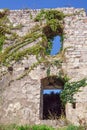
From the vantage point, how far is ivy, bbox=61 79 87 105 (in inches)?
524

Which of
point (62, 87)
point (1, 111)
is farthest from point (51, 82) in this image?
point (1, 111)

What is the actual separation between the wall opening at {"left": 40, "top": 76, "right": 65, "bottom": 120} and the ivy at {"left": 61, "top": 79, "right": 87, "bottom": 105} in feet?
1.42

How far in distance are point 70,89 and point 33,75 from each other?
1.54 m

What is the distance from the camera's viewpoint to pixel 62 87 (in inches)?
553

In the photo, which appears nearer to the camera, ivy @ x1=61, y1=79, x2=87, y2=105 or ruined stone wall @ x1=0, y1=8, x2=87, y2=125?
ruined stone wall @ x1=0, y1=8, x2=87, y2=125

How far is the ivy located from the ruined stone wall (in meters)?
0.19

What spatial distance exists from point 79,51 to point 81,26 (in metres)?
1.17

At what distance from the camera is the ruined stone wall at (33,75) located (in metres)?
13.0

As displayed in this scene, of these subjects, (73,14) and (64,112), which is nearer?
(64,112)

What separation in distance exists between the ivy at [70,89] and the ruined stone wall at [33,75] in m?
0.19

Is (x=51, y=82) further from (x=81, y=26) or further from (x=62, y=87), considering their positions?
(x=81, y=26)

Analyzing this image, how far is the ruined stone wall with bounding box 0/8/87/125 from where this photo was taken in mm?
12977

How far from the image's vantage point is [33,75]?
1372 centimetres

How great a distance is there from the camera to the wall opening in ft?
45.2
